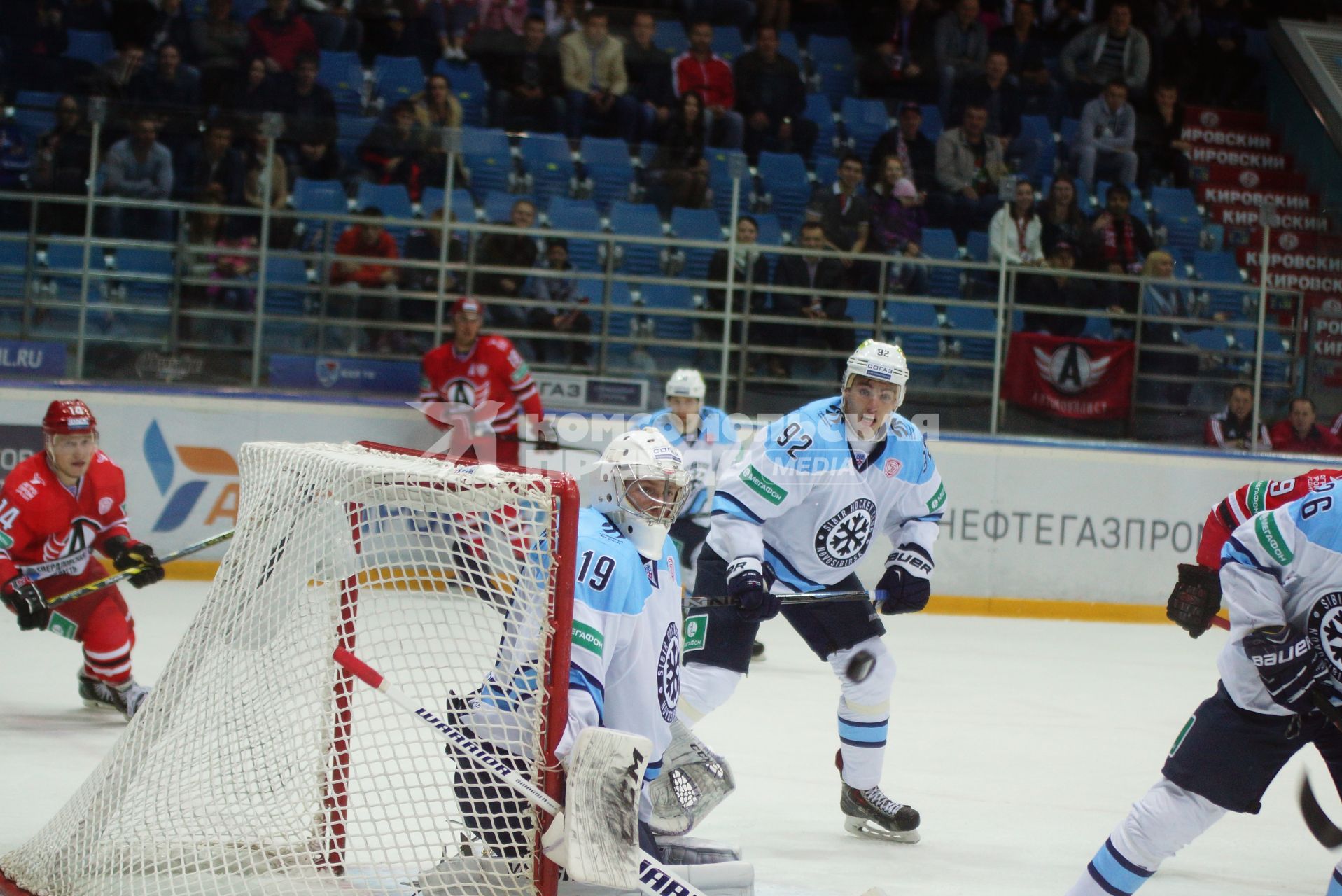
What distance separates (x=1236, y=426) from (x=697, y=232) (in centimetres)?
328

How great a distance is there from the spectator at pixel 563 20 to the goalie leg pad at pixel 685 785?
7.69m

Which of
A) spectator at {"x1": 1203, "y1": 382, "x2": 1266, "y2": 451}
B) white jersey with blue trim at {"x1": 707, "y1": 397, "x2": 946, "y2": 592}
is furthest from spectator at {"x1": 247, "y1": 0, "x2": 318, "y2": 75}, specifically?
white jersey with blue trim at {"x1": 707, "y1": 397, "x2": 946, "y2": 592}

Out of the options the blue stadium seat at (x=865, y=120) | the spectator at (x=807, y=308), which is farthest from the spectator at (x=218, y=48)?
the blue stadium seat at (x=865, y=120)

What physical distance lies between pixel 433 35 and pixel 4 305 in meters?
3.74

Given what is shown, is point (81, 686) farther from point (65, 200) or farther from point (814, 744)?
point (65, 200)

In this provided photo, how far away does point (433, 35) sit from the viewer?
33.0ft

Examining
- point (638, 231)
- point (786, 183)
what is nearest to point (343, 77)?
point (638, 231)

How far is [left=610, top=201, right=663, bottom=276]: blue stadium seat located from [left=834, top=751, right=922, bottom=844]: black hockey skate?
4.53 metres

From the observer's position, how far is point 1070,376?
8297 millimetres

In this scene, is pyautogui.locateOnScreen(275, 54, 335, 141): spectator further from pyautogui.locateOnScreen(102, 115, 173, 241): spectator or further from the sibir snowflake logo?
the sibir snowflake logo

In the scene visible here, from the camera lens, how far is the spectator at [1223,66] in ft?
38.0

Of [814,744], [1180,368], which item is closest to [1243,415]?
[1180,368]

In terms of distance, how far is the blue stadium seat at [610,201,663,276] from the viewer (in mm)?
8164

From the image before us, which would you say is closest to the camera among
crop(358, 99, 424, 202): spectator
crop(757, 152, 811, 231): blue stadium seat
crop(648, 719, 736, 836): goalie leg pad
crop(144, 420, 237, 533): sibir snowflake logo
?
crop(648, 719, 736, 836): goalie leg pad
